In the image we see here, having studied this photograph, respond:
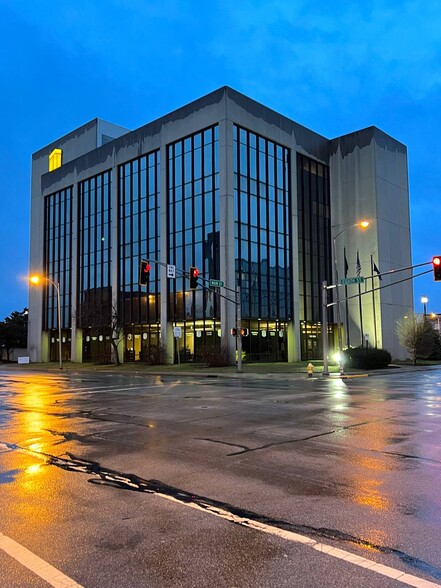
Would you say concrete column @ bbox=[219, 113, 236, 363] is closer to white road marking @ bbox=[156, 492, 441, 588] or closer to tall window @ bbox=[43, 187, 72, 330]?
tall window @ bbox=[43, 187, 72, 330]

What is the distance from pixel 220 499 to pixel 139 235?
47.7 m

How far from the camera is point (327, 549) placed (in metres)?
4.51

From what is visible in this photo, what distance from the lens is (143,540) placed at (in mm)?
4793

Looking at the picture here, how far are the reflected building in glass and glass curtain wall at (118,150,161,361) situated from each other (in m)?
0.17

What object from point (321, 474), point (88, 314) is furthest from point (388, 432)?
point (88, 314)

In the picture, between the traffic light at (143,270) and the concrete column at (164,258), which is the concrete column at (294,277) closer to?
the concrete column at (164,258)

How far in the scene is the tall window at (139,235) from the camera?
50688mm

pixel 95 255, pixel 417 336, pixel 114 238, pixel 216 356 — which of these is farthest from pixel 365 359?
pixel 95 255

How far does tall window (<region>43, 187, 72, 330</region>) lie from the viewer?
60906 millimetres

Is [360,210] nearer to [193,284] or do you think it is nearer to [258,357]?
[258,357]

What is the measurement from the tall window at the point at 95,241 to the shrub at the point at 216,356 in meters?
15.6

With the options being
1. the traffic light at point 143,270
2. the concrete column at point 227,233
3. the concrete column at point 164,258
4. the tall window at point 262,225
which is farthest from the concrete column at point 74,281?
the traffic light at point 143,270

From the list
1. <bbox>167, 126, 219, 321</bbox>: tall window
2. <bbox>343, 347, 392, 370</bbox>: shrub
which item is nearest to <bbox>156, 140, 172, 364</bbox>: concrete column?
<bbox>167, 126, 219, 321</bbox>: tall window

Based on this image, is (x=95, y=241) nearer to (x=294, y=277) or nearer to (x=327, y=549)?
(x=294, y=277)
